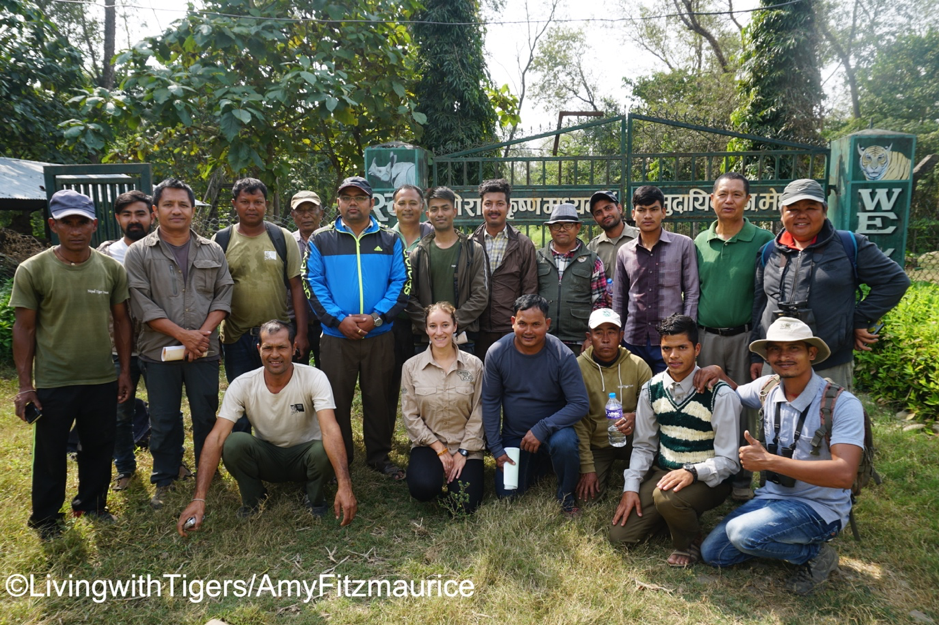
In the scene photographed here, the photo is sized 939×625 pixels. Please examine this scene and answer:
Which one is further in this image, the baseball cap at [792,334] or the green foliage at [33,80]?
the green foliage at [33,80]

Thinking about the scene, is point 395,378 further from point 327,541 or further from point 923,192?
point 923,192

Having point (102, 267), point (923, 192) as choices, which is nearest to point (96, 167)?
point (102, 267)

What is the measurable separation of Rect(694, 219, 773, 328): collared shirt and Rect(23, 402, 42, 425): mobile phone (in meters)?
4.07

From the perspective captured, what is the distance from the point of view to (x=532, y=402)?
13.0ft

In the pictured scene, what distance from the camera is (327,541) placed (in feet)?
11.6

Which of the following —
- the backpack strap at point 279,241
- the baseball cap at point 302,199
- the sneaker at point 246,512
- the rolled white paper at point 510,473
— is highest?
the baseball cap at point 302,199

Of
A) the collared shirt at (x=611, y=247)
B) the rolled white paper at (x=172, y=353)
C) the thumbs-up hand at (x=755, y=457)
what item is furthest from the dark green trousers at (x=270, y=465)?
the collared shirt at (x=611, y=247)

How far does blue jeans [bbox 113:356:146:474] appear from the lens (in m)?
4.27

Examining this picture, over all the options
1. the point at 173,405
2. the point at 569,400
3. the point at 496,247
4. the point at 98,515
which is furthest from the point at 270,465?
the point at 496,247

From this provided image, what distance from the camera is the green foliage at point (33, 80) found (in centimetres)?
1155

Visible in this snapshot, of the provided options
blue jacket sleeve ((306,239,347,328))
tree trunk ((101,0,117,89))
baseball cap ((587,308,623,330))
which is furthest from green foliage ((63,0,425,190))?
tree trunk ((101,0,117,89))

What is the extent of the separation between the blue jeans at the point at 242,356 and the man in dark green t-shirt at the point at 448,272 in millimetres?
1145

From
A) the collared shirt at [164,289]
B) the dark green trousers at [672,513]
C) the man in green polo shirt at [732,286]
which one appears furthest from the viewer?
→ the man in green polo shirt at [732,286]

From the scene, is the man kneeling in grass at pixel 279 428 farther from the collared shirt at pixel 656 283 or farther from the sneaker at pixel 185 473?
the collared shirt at pixel 656 283
